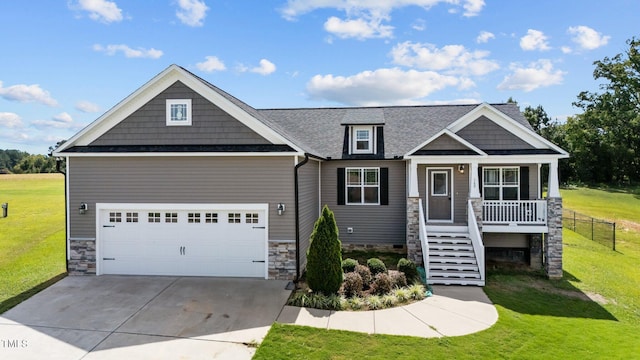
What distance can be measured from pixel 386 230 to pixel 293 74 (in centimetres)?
942

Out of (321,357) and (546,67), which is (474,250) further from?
(546,67)

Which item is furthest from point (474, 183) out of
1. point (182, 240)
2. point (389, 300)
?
point (182, 240)

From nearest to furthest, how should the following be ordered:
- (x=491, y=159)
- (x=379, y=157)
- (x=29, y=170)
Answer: (x=491, y=159) < (x=379, y=157) < (x=29, y=170)

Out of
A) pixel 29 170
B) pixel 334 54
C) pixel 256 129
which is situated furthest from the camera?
pixel 29 170

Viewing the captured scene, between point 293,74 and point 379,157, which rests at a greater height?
point 293,74

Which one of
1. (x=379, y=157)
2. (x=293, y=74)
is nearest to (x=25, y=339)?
(x=379, y=157)

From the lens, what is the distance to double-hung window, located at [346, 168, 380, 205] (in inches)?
589

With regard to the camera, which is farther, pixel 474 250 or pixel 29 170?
pixel 29 170

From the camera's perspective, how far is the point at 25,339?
23.7 feet

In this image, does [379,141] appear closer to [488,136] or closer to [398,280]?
[488,136]

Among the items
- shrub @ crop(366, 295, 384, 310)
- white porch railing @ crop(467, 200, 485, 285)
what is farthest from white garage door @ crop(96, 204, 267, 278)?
white porch railing @ crop(467, 200, 485, 285)

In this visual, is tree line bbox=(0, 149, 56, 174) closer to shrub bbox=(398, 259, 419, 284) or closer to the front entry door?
the front entry door

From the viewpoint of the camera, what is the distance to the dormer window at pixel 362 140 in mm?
14984

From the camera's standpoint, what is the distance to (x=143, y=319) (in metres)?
8.20
